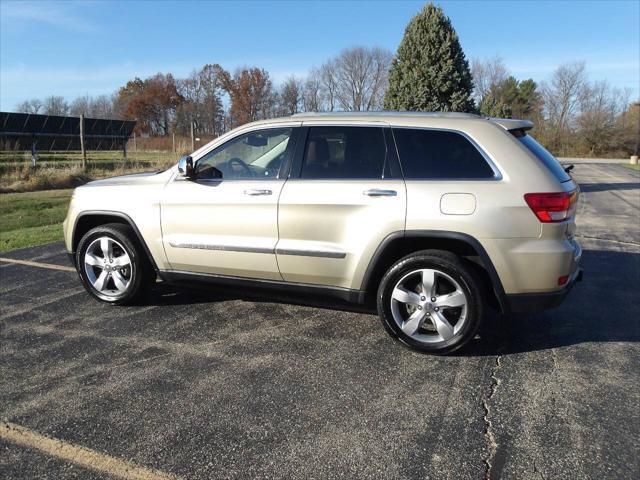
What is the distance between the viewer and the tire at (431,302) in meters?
3.71

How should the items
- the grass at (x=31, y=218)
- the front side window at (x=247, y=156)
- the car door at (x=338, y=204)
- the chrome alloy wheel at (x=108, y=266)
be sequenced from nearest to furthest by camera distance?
1. the car door at (x=338, y=204)
2. the front side window at (x=247, y=156)
3. the chrome alloy wheel at (x=108, y=266)
4. the grass at (x=31, y=218)

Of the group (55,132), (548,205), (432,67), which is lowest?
(548,205)

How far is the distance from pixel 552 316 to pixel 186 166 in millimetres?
3565

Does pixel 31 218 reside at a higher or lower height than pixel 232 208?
lower

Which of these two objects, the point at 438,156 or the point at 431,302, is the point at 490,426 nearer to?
the point at 431,302

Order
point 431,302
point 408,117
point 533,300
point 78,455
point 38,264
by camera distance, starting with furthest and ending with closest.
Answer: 1. point 38,264
2. point 408,117
3. point 431,302
4. point 533,300
5. point 78,455

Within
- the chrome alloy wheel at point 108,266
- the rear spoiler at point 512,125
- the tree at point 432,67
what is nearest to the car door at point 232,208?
the chrome alloy wheel at point 108,266

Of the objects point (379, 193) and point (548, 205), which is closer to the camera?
point (548, 205)

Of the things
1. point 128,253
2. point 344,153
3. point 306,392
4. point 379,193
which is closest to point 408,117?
point 344,153

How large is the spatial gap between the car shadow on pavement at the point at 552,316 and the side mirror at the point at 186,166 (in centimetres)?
106

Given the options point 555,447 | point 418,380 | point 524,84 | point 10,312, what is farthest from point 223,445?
point 524,84

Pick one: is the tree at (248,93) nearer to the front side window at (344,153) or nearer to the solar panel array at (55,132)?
the solar panel array at (55,132)

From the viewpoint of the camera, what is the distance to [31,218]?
35.1 feet

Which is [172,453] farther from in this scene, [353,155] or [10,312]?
[10,312]
